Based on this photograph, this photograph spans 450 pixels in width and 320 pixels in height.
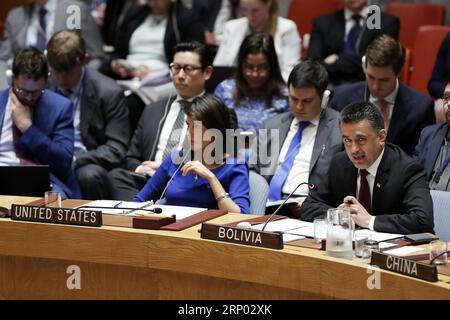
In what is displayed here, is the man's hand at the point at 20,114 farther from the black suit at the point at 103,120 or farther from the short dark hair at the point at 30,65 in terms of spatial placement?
the black suit at the point at 103,120

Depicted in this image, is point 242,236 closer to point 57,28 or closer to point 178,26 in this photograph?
point 178,26

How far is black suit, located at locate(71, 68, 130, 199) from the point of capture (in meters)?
5.15

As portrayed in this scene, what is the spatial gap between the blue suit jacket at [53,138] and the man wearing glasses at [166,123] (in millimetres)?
276

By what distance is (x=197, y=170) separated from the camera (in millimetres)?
3852

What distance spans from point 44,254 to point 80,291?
20 centimetres

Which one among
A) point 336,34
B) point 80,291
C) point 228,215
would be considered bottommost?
point 80,291

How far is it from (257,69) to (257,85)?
96 millimetres

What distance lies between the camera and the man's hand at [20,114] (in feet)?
15.2

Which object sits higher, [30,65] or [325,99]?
[30,65]

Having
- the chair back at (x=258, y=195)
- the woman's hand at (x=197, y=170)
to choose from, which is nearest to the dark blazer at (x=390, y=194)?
the chair back at (x=258, y=195)

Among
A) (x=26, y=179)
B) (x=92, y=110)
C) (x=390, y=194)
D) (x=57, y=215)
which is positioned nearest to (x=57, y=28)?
(x=92, y=110)

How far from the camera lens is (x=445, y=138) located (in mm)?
4215
